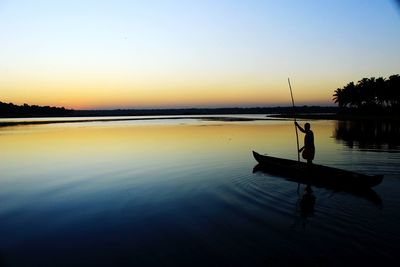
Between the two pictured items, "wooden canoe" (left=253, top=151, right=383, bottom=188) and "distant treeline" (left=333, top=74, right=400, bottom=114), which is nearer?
"wooden canoe" (left=253, top=151, right=383, bottom=188)

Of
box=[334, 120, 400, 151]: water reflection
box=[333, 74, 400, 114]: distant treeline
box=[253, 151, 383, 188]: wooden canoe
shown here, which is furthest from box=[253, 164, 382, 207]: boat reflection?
box=[333, 74, 400, 114]: distant treeline

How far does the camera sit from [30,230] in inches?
413

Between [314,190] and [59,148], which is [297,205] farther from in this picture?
[59,148]

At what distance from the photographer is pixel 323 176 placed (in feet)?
48.6

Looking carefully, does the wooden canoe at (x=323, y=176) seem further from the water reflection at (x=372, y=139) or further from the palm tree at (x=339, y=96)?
the palm tree at (x=339, y=96)

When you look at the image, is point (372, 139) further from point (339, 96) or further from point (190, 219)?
point (339, 96)

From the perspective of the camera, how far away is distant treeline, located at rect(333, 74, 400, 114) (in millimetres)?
78938

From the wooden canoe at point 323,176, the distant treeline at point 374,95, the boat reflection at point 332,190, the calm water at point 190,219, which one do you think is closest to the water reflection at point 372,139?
the calm water at point 190,219

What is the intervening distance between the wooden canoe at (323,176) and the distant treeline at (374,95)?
7124cm

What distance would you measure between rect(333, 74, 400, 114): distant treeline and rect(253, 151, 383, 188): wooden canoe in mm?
71241

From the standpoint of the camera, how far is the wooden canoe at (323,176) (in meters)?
13.3

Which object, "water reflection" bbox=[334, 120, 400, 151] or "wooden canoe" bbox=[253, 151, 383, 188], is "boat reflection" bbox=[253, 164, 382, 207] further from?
"water reflection" bbox=[334, 120, 400, 151]

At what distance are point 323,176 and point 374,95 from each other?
81953 mm

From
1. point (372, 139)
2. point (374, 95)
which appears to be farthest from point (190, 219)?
point (374, 95)
